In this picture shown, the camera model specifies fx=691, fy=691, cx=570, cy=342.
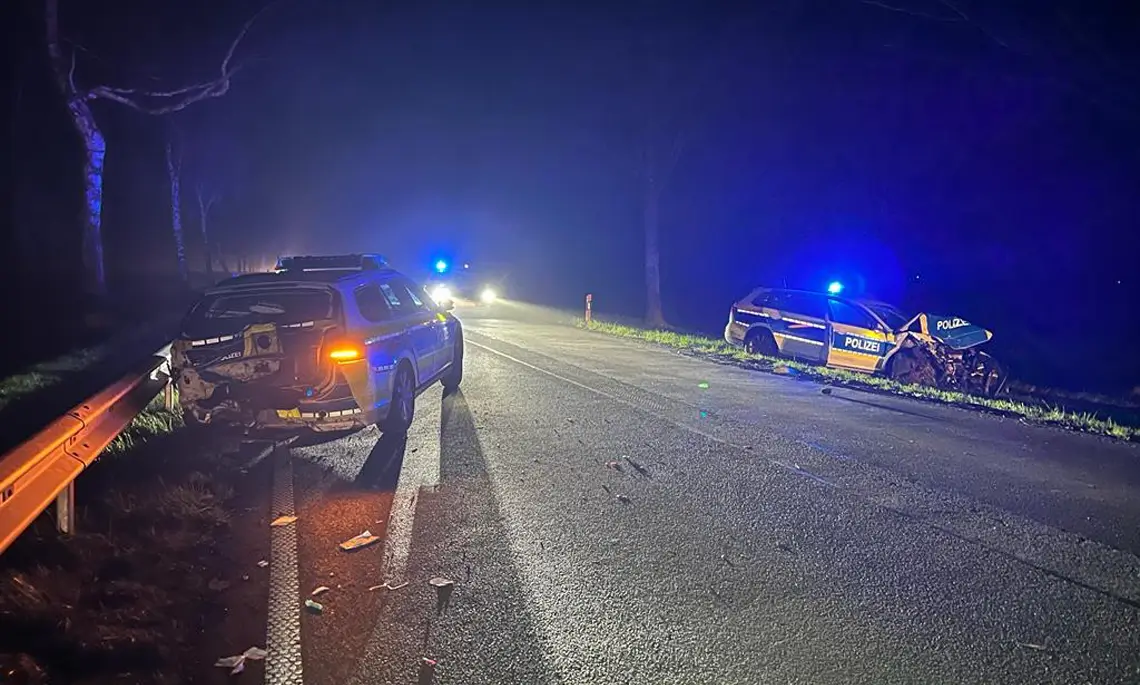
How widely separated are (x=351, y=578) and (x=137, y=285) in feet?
99.0

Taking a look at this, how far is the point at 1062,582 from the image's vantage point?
13.4 ft

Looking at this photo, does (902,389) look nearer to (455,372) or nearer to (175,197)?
(455,372)

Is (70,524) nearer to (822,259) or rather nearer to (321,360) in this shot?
(321,360)

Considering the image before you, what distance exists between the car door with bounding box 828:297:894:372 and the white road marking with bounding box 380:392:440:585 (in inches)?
315

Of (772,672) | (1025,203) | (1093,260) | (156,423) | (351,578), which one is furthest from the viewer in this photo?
(1025,203)

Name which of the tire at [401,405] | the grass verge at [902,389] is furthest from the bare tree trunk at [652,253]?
the tire at [401,405]

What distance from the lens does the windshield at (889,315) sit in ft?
41.3

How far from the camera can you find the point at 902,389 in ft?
35.1

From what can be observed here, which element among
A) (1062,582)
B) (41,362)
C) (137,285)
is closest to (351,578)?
(1062,582)

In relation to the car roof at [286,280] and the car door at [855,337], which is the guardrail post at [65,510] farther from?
the car door at [855,337]

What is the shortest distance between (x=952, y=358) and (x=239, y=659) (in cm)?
1137

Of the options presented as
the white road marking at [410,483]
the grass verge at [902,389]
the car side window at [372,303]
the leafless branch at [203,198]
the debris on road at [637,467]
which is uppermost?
the leafless branch at [203,198]

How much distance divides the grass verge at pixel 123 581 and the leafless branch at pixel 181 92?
18870 millimetres

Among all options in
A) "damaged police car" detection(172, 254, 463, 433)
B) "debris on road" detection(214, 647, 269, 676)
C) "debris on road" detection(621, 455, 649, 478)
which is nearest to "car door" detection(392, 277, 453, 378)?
"damaged police car" detection(172, 254, 463, 433)
